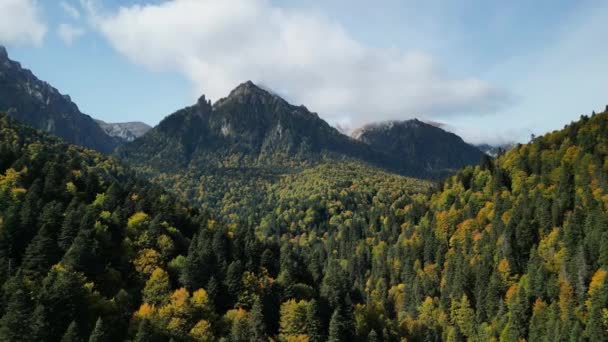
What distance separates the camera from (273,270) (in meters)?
116

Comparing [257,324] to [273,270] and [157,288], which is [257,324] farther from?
[273,270]

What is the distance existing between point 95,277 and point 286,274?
Answer: 125ft

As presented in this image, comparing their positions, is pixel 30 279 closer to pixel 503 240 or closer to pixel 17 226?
pixel 17 226

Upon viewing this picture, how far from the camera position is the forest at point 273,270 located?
274 feet

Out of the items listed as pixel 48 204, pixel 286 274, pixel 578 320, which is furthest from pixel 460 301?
pixel 48 204

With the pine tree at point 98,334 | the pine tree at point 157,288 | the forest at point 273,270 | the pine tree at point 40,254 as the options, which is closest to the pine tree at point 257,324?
the forest at point 273,270

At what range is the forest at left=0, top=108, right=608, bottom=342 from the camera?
83375 mm

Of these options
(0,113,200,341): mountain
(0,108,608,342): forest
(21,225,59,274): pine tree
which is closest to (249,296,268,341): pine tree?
(0,108,608,342): forest

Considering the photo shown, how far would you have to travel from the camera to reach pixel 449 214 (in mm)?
187125

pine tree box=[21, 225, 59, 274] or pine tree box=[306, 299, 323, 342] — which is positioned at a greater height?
pine tree box=[21, 225, 59, 274]

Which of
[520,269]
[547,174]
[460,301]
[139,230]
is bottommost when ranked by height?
[460,301]

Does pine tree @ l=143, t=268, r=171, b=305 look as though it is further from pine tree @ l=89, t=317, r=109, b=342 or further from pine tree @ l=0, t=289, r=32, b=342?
pine tree @ l=0, t=289, r=32, b=342

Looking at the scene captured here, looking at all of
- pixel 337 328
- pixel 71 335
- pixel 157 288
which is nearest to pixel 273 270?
pixel 337 328

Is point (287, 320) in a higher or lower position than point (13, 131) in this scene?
lower
